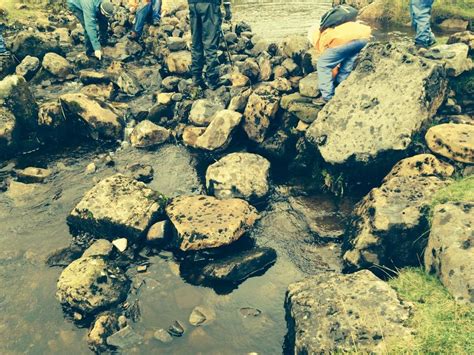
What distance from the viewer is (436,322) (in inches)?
156

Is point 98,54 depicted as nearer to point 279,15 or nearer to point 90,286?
point 279,15

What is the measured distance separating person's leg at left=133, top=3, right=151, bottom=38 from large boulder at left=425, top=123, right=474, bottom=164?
37.0 feet

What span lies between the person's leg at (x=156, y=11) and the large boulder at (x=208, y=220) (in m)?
9.88

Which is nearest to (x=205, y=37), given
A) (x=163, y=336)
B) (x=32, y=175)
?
(x=32, y=175)

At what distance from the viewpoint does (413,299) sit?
14.8 ft

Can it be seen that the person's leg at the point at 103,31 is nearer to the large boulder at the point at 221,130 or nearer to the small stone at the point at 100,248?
the large boulder at the point at 221,130

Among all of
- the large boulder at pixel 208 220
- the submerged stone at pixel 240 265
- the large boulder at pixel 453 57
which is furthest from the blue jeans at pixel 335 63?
the submerged stone at pixel 240 265

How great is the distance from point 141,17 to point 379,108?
1052cm


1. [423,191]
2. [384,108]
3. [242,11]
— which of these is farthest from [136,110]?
[242,11]

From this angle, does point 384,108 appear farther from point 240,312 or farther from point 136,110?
point 136,110

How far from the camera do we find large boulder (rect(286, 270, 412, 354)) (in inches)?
157

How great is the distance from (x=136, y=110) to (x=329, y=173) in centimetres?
557

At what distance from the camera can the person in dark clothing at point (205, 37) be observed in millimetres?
9109

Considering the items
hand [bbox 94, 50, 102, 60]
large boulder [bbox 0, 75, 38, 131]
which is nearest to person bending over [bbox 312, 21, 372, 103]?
large boulder [bbox 0, 75, 38, 131]
